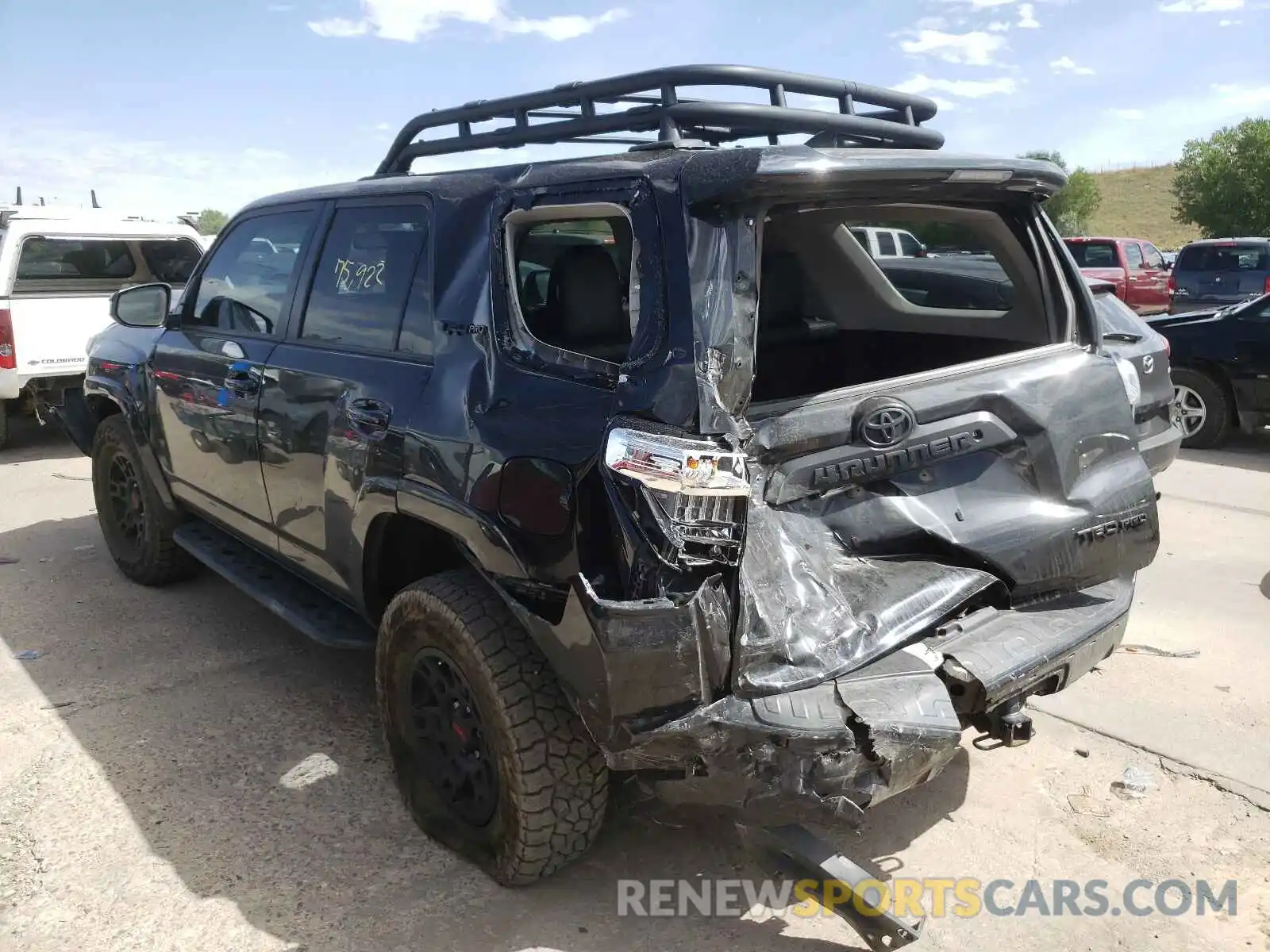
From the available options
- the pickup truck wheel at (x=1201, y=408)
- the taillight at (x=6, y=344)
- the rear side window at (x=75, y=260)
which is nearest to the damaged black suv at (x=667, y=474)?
the taillight at (x=6, y=344)

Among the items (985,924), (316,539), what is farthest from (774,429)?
(316,539)

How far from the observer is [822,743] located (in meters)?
2.17

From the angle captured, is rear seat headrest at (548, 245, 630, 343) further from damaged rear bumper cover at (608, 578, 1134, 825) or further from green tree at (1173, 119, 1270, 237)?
green tree at (1173, 119, 1270, 237)

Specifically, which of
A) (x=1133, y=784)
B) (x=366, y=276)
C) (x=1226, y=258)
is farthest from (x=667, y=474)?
(x=1226, y=258)

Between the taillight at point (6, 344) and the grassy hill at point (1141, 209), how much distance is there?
2208 inches

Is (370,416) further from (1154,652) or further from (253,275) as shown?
(1154,652)

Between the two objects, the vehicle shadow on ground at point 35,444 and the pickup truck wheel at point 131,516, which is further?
the vehicle shadow on ground at point 35,444

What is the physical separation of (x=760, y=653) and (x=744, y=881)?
36.1 inches

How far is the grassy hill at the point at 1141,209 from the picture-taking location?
57.4 meters

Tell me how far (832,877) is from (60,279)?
8.81m

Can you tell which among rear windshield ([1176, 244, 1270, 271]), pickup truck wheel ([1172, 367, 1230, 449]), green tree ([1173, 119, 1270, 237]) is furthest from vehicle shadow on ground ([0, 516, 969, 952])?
green tree ([1173, 119, 1270, 237])

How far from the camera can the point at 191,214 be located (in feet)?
36.0

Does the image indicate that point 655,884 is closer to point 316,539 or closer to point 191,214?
point 316,539

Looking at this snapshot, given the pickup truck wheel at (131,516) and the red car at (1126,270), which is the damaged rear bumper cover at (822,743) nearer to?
the pickup truck wheel at (131,516)
